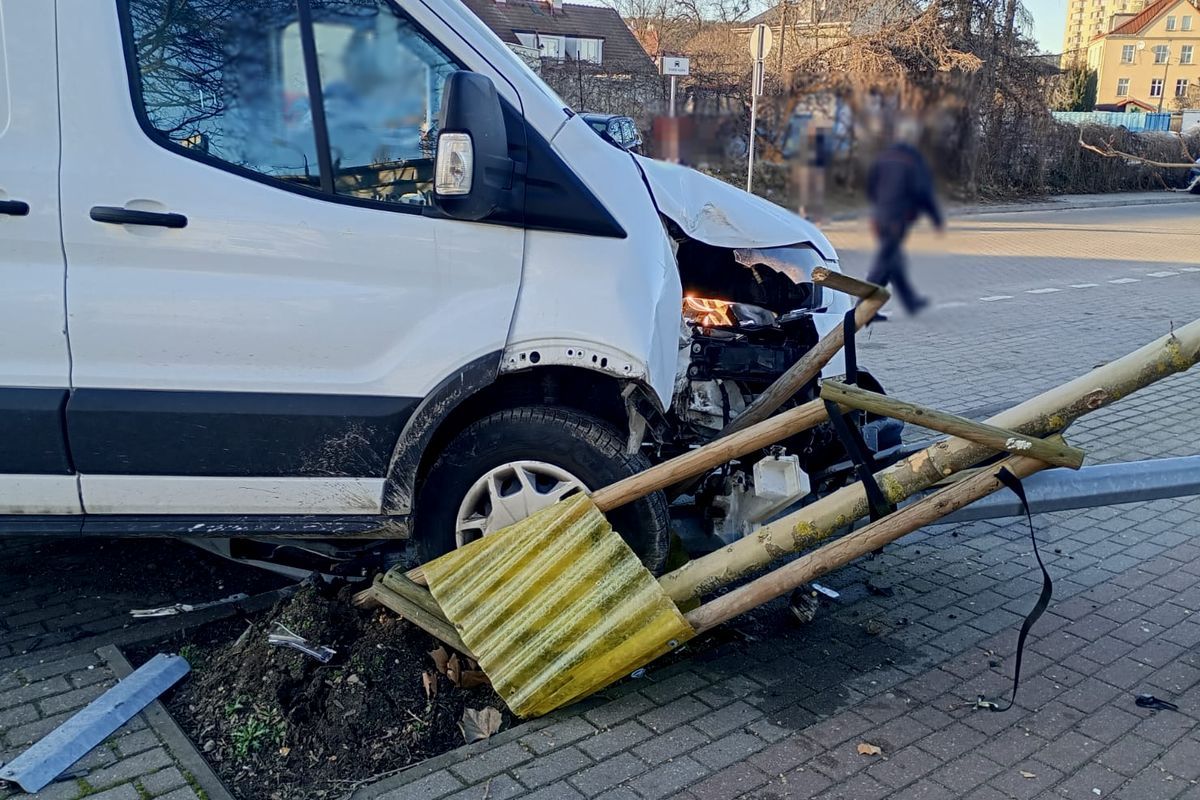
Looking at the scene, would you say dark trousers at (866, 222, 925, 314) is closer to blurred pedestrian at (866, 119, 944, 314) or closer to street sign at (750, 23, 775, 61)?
blurred pedestrian at (866, 119, 944, 314)

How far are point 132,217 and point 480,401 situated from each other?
52.4 inches

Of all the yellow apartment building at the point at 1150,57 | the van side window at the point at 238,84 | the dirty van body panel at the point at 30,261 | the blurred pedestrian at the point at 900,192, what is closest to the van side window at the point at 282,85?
the van side window at the point at 238,84

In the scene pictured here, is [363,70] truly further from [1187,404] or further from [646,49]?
[1187,404]

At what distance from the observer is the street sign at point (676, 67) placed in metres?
3.19

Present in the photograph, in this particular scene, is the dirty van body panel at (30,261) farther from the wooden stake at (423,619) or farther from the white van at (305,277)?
the wooden stake at (423,619)

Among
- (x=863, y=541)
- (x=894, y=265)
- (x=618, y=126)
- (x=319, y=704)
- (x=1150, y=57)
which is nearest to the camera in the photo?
(x=894, y=265)

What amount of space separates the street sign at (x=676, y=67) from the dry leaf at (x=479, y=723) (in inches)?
87.0

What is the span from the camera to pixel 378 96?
3.47 m

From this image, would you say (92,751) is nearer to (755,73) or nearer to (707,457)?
(707,457)

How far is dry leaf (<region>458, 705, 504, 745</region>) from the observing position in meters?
3.26

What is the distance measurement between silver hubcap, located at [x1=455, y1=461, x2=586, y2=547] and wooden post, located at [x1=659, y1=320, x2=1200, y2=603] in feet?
1.69

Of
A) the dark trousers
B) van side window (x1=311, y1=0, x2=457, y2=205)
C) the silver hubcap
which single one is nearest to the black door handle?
van side window (x1=311, y1=0, x2=457, y2=205)

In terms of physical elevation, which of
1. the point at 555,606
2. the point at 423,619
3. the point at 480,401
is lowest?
the point at 423,619

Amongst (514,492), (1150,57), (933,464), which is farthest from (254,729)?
(1150,57)
